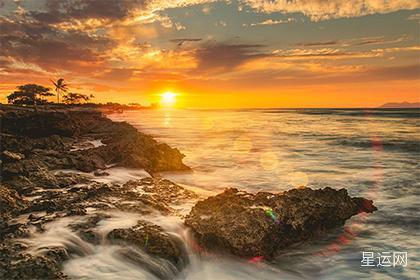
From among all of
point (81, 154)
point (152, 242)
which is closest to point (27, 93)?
point (81, 154)

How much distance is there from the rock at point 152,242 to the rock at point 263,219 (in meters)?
0.70

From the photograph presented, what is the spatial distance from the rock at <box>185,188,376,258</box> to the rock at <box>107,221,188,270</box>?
2.28 ft

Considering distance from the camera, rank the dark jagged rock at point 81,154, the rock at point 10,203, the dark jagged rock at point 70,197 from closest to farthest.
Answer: the dark jagged rock at point 70,197 < the rock at point 10,203 < the dark jagged rock at point 81,154

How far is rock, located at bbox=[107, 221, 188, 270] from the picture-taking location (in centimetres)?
685

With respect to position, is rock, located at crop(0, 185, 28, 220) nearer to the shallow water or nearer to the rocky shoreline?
the rocky shoreline

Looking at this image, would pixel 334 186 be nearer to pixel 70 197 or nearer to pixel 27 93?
pixel 70 197

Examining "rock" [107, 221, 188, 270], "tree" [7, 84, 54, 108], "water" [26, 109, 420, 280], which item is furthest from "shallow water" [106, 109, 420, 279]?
"tree" [7, 84, 54, 108]

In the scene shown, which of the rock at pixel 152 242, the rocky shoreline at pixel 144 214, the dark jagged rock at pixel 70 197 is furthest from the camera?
the rock at pixel 152 242

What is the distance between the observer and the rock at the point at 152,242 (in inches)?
270

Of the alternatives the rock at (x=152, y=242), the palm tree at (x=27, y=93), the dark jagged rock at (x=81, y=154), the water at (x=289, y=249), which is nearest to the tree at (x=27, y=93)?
the palm tree at (x=27, y=93)

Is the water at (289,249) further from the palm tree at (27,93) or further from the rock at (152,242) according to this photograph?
the palm tree at (27,93)

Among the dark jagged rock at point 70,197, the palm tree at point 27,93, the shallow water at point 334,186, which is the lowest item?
the shallow water at point 334,186

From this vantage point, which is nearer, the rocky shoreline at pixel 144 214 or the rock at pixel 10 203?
the rocky shoreline at pixel 144 214

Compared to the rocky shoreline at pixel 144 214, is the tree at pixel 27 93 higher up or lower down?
higher up
